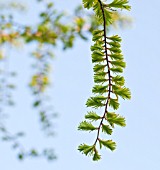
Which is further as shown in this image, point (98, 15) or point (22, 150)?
point (22, 150)

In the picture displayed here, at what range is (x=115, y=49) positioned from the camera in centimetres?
112

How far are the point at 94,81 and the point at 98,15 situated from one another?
186 mm

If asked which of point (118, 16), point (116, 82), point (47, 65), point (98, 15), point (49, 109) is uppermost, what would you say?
point (118, 16)

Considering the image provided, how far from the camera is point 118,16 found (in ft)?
15.5

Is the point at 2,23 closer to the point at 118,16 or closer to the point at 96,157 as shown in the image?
the point at 118,16

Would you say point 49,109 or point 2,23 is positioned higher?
point 2,23

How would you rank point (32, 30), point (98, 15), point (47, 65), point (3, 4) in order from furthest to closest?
1. point (3, 4)
2. point (47, 65)
3. point (32, 30)
4. point (98, 15)

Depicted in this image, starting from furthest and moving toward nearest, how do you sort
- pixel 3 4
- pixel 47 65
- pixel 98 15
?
pixel 3 4 < pixel 47 65 < pixel 98 15

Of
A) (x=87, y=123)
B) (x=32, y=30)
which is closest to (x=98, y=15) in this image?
(x=87, y=123)

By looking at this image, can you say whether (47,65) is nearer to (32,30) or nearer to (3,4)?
(32,30)

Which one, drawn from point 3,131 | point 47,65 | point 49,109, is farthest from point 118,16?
point 3,131

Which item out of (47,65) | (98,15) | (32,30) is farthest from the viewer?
(47,65)

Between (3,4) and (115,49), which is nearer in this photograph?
(115,49)

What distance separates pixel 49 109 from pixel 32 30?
0.98m
